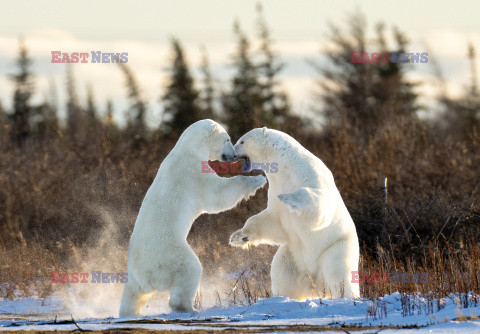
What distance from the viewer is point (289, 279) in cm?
668

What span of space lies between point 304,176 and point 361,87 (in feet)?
68.6

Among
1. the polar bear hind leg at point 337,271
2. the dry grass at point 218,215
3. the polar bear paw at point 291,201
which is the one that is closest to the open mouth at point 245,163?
the polar bear hind leg at point 337,271

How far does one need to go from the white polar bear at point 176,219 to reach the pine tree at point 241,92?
1572 cm

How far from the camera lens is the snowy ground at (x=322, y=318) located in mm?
4852

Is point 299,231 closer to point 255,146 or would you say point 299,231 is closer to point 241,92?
point 255,146

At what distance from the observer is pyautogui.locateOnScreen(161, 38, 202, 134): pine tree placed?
26109 millimetres

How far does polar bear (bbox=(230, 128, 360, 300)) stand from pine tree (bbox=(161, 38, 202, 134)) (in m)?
19.2

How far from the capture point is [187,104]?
26.5 m

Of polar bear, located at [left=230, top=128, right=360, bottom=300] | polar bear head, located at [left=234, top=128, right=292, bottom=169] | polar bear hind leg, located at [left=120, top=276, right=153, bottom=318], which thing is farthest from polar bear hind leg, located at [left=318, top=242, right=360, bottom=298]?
polar bear hind leg, located at [left=120, top=276, right=153, bottom=318]

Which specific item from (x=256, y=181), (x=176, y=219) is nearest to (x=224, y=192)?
(x=256, y=181)

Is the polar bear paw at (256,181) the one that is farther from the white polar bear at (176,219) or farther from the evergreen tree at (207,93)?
the evergreen tree at (207,93)

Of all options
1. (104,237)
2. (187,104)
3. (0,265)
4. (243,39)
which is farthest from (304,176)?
(243,39)

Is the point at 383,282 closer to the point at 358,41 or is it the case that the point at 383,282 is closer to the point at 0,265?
the point at 0,265

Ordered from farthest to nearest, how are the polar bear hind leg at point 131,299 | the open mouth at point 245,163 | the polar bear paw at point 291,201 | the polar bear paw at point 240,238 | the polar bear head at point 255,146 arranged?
1. the open mouth at point 245,163
2. the polar bear paw at point 240,238
3. the polar bear head at point 255,146
4. the polar bear hind leg at point 131,299
5. the polar bear paw at point 291,201
